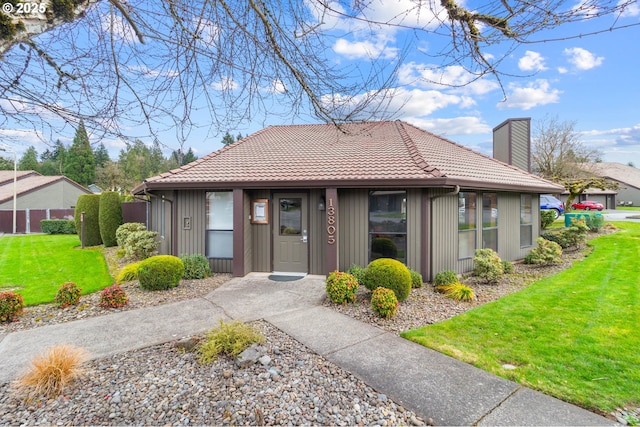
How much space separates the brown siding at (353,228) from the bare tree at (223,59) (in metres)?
4.04

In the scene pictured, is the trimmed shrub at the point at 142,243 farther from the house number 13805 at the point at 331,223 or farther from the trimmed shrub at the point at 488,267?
the trimmed shrub at the point at 488,267

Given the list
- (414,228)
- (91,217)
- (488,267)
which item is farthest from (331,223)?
(91,217)

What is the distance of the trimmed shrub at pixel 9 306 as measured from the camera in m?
4.89

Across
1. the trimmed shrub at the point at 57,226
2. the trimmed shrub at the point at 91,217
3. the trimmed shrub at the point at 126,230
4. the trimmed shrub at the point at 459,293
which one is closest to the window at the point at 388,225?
the trimmed shrub at the point at 459,293

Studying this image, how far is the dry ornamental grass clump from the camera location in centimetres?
293

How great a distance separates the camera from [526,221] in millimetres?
9969

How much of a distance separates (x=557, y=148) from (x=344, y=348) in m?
28.6

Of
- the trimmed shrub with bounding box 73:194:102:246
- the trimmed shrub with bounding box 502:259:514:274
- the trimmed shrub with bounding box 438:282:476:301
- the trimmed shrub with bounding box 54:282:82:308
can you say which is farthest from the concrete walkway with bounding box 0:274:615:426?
the trimmed shrub with bounding box 73:194:102:246

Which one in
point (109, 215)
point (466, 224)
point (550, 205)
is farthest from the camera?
point (550, 205)

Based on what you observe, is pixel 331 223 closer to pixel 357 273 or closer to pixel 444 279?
pixel 357 273

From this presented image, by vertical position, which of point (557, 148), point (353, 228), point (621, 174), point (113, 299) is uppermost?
point (557, 148)

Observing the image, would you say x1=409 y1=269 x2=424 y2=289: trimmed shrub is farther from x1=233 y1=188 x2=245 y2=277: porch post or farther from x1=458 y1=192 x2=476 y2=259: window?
x1=233 y1=188 x2=245 y2=277: porch post

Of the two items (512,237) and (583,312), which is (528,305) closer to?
(583,312)

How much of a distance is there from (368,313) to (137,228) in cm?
936
